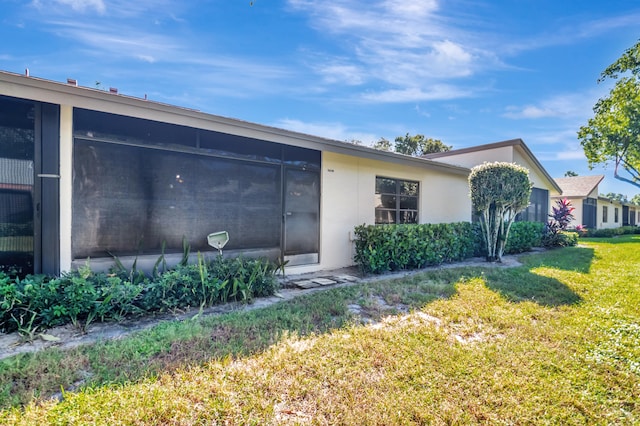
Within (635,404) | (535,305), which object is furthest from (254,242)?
(635,404)

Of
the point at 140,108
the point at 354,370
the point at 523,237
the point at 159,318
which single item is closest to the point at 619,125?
the point at 523,237

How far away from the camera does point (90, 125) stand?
444 cm

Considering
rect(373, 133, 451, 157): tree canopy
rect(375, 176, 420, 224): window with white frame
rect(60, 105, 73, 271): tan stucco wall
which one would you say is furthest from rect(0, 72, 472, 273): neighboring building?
rect(373, 133, 451, 157): tree canopy

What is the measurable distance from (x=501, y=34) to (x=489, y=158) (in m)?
5.50

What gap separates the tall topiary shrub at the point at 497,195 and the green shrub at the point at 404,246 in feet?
3.14

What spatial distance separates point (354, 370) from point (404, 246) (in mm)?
4751

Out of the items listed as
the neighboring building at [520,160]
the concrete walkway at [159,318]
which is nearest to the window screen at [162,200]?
the concrete walkway at [159,318]

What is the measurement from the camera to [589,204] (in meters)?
24.7

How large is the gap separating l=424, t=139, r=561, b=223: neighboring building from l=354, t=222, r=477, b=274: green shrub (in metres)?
5.64

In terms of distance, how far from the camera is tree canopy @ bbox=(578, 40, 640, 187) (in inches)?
677

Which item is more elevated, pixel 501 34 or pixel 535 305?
pixel 501 34

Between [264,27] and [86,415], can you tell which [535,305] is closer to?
[86,415]

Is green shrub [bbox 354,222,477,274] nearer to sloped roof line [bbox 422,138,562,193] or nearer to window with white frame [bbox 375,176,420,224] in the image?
window with white frame [bbox 375,176,420,224]

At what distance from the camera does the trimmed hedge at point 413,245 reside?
6832mm
